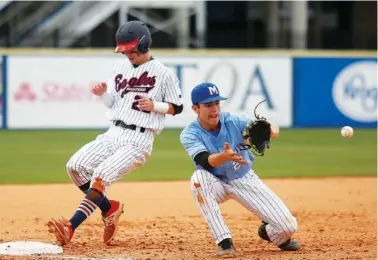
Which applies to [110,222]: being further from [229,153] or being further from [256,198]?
[229,153]

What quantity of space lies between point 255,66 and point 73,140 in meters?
5.33

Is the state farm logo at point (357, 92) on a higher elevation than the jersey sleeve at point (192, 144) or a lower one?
lower

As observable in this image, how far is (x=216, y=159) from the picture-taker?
6723 mm

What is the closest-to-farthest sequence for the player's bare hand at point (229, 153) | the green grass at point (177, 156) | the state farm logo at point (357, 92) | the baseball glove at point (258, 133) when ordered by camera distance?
the player's bare hand at point (229, 153), the baseball glove at point (258, 133), the green grass at point (177, 156), the state farm logo at point (357, 92)

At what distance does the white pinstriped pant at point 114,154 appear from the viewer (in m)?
7.51

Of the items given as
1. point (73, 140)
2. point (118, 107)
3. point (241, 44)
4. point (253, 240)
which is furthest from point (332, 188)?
point (241, 44)

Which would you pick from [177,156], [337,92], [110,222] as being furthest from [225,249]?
[337,92]

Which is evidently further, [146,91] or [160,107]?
[146,91]

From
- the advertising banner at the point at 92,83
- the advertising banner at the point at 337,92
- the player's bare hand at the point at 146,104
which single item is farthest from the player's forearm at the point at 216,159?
the advertising banner at the point at 337,92

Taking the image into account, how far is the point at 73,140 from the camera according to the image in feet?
59.2

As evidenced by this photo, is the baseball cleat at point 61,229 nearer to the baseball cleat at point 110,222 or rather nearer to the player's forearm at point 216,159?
the baseball cleat at point 110,222

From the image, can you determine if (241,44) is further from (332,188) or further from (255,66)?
(332,188)

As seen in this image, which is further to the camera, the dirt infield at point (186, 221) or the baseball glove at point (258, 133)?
the dirt infield at point (186, 221)

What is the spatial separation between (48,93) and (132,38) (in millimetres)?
12799
